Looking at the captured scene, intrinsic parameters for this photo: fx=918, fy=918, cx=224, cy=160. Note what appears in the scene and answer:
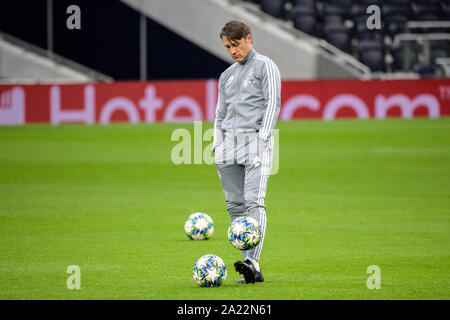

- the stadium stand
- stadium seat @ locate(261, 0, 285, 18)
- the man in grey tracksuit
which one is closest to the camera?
the man in grey tracksuit

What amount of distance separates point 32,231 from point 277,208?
3.98 meters

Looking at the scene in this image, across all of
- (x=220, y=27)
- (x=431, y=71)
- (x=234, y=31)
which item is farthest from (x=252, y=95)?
(x=220, y=27)

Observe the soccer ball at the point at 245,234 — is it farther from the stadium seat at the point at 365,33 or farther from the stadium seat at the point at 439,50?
the stadium seat at the point at 365,33

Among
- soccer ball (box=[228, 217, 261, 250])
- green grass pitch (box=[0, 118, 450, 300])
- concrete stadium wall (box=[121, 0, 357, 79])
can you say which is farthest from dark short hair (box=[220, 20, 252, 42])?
concrete stadium wall (box=[121, 0, 357, 79])

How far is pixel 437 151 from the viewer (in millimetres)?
21734

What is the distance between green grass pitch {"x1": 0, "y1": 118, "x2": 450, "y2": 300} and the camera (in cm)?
814

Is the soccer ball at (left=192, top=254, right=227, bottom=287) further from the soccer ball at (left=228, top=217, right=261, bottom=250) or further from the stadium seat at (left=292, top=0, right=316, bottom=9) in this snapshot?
the stadium seat at (left=292, top=0, right=316, bottom=9)

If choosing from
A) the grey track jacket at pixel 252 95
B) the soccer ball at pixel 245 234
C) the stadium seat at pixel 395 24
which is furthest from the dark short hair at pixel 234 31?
the stadium seat at pixel 395 24

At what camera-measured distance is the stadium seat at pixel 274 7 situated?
3891cm

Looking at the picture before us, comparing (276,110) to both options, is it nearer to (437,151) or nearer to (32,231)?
(32,231)

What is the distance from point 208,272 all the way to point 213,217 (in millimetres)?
4913

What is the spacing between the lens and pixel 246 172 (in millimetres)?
8281

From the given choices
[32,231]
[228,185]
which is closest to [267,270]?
[228,185]

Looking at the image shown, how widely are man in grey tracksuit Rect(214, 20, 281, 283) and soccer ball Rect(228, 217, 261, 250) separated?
0.51 feet
